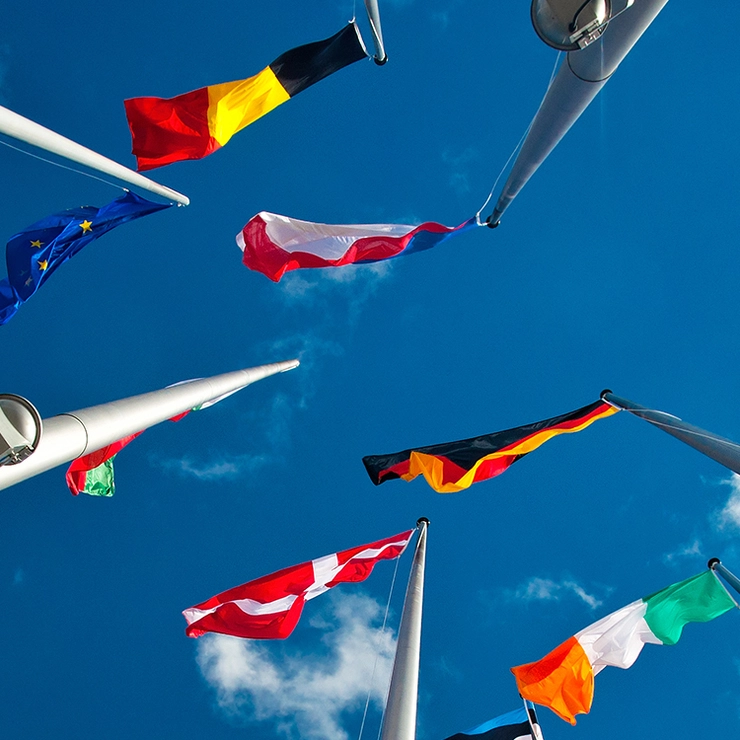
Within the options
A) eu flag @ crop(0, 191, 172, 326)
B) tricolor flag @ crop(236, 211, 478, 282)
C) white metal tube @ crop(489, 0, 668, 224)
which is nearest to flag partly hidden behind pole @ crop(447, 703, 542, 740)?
tricolor flag @ crop(236, 211, 478, 282)

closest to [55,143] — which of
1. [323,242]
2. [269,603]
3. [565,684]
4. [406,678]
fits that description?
[323,242]

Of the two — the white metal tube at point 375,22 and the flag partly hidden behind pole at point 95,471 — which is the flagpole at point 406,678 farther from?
the white metal tube at point 375,22

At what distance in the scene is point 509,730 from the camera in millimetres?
14102

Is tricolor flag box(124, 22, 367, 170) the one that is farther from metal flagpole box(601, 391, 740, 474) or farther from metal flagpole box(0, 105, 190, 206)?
metal flagpole box(601, 391, 740, 474)

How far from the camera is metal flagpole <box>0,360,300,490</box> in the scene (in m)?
7.04

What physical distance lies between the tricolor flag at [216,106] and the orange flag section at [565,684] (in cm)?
1499

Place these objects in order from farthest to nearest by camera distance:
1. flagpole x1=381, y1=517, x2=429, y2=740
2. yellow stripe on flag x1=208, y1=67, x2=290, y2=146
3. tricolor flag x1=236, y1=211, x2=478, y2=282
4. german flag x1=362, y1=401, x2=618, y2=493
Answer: tricolor flag x1=236, y1=211, x2=478, y2=282, yellow stripe on flag x1=208, y1=67, x2=290, y2=146, german flag x1=362, y1=401, x2=618, y2=493, flagpole x1=381, y1=517, x2=429, y2=740

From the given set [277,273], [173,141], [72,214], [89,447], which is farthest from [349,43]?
[89,447]

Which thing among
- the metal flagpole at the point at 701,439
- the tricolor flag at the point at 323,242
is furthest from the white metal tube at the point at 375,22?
the metal flagpole at the point at 701,439

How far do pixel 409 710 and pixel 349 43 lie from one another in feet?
44.4

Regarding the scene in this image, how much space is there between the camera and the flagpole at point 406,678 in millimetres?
10312

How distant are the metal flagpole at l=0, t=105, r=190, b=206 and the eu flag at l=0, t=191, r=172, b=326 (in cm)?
124

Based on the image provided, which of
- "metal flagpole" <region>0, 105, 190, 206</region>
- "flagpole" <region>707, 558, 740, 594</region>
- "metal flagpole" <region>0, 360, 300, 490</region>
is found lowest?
"flagpole" <region>707, 558, 740, 594</region>

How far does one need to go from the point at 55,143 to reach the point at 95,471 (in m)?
9.82
